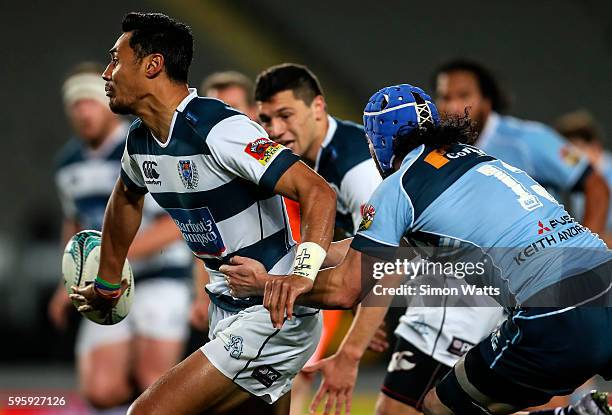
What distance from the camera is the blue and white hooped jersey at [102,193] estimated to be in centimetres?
726

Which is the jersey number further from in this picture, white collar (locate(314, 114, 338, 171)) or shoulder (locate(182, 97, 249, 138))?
white collar (locate(314, 114, 338, 171))

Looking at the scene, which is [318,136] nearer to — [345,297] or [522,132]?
[345,297]

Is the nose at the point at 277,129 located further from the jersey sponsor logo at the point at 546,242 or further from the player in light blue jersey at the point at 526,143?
A: the jersey sponsor logo at the point at 546,242

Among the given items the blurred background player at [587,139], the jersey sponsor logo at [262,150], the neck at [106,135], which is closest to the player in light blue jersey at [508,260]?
the jersey sponsor logo at [262,150]

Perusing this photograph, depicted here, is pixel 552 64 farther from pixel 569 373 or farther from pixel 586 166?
pixel 569 373

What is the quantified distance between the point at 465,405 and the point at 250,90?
376 cm

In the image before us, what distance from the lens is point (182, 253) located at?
7520 mm

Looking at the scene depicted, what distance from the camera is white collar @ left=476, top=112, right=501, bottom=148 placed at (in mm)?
6676

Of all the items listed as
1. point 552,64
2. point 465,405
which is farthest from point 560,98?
point 465,405

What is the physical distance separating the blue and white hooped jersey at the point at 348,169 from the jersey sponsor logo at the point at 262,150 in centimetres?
111

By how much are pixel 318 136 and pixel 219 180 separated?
1282 mm

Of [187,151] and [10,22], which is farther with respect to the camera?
[10,22]

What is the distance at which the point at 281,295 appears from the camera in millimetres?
3709

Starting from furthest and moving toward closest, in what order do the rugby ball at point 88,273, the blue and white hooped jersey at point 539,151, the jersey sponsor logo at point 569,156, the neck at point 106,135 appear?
1. the neck at point 106,135
2. the jersey sponsor logo at point 569,156
3. the blue and white hooped jersey at point 539,151
4. the rugby ball at point 88,273
